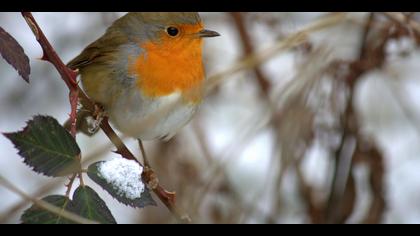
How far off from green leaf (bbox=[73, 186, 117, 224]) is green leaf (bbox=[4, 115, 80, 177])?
0.05 metres

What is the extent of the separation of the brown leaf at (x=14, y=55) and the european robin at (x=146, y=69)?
2.69 ft

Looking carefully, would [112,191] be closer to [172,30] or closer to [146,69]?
[146,69]

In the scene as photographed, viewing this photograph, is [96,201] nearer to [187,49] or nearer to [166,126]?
[166,126]

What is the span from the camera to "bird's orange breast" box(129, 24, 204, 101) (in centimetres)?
216

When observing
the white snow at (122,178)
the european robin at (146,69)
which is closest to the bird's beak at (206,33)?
the european robin at (146,69)

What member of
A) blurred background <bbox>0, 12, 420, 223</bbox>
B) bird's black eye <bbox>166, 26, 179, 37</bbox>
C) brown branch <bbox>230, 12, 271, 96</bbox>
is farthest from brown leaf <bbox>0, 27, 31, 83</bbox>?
brown branch <bbox>230, 12, 271, 96</bbox>

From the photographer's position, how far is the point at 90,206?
1.23m

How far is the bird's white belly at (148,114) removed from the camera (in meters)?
2.13

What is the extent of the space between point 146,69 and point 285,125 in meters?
0.66

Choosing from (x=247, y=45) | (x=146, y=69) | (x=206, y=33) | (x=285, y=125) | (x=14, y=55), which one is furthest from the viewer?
(x=247, y=45)

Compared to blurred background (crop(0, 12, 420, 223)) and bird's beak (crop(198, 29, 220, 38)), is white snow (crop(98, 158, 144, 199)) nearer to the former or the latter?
blurred background (crop(0, 12, 420, 223))

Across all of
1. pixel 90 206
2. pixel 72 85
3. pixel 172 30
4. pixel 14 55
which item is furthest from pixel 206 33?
pixel 90 206

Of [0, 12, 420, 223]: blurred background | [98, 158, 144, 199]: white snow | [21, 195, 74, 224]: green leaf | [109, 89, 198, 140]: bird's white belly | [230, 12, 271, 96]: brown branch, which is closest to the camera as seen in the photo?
[21, 195, 74, 224]: green leaf

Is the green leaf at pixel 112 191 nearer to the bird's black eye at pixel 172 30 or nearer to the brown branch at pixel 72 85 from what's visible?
the brown branch at pixel 72 85
